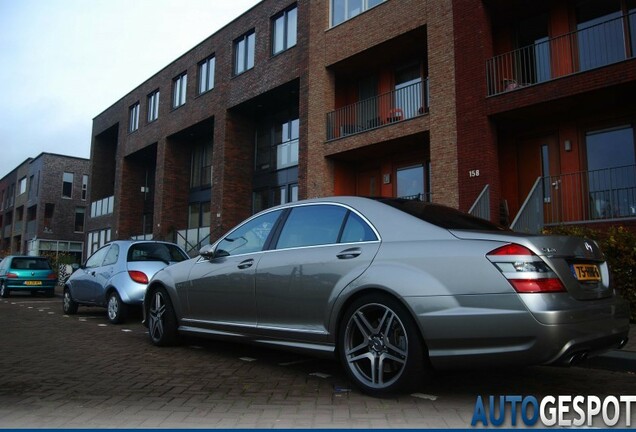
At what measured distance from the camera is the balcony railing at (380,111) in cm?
1475

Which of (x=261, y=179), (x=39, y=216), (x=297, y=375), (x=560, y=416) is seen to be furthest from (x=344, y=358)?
(x=39, y=216)

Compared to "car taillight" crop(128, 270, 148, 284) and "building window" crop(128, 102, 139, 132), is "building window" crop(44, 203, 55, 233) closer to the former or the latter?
"building window" crop(128, 102, 139, 132)

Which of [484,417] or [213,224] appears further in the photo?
[213,224]

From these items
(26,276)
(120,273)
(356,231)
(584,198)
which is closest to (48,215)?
(26,276)

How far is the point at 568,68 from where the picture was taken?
38.8 feet

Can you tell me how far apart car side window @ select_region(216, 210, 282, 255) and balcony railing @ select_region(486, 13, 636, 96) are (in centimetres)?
872

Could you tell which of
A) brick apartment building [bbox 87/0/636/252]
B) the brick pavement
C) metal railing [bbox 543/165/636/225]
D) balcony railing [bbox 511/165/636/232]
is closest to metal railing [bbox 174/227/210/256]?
brick apartment building [bbox 87/0/636/252]

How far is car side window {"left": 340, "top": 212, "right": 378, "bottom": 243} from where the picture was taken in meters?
4.10

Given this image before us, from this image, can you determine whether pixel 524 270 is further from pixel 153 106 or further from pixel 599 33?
pixel 153 106

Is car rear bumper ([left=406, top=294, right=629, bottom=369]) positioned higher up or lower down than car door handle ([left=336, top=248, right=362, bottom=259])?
lower down

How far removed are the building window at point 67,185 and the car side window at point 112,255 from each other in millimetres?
40770

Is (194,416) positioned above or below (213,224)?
below

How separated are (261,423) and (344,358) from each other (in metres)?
0.93

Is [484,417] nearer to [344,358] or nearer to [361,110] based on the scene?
[344,358]
